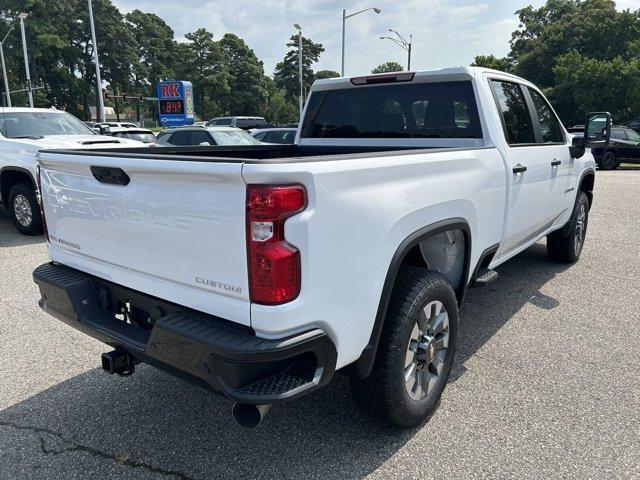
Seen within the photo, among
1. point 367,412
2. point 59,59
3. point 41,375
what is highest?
point 59,59

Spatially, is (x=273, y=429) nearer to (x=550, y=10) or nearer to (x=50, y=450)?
(x=50, y=450)

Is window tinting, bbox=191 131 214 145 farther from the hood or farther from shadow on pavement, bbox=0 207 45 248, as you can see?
shadow on pavement, bbox=0 207 45 248

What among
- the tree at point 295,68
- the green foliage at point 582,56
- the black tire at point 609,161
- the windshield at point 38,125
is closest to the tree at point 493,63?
the green foliage at point 582,56

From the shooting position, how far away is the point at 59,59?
58.8 m

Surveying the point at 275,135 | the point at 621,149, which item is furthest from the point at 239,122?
the point at 621,149

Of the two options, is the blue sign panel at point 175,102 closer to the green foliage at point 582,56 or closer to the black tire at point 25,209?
the black tire at point 25,209

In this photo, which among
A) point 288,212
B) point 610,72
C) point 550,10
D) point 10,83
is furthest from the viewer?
point 550,10

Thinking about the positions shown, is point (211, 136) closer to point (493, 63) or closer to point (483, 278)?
point (483, 278)

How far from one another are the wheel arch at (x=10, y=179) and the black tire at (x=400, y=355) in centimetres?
648

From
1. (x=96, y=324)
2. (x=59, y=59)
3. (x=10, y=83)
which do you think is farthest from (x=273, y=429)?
(x=59, y=59)

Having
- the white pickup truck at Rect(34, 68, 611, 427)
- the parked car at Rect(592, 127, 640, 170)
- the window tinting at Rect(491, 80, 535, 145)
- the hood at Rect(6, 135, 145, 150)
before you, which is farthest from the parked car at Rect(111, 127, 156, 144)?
the parked car at Rect(592, 127, 640, 170)

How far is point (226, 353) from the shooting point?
1838 millimetres

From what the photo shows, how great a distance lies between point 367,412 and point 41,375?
2295mm

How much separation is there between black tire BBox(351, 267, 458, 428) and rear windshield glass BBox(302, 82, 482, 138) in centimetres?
146
